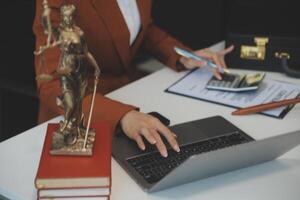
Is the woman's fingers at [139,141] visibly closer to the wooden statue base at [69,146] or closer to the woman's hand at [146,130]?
the woman's hand at [146,130]

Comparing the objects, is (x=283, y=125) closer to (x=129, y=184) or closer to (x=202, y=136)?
(x=202, y=136)

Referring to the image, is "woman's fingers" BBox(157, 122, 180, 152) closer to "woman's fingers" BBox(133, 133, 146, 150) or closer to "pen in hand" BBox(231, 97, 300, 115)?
"woman's fingers" BBox(133, 133, 146, 150)

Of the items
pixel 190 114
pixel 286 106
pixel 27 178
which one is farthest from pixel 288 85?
pixel 27 178

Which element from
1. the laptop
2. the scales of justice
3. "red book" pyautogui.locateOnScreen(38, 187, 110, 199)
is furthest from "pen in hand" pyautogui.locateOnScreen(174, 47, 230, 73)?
"red book" pyautogui.locateOnScreen(38, 187, 110, 199)

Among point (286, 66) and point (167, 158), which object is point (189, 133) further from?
point (286, 66)

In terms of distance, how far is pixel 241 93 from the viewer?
4.75ft

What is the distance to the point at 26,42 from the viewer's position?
1851mm

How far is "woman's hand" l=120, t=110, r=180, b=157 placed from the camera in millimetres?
1100

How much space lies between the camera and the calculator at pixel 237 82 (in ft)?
4.76

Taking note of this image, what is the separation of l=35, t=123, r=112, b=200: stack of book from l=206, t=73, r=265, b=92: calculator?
597 millimetres

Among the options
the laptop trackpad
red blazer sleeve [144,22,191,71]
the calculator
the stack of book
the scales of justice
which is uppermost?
the scales of justice

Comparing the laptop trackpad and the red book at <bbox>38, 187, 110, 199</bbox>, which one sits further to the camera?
the laptop trackpad

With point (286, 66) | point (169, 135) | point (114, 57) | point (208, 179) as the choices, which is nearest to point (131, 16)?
point (114, 57)

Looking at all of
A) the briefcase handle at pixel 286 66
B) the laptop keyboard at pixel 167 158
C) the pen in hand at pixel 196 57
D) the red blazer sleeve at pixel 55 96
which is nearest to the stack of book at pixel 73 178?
the laptop keyboard at pixel 167 158
